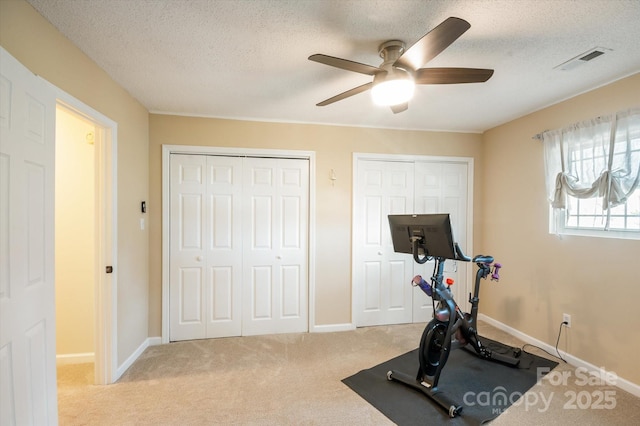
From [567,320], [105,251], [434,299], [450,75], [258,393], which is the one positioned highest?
[450,75]

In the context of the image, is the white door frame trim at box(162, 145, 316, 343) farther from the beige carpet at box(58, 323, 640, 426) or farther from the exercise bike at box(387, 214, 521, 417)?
the exercise bike at box(387, 214, 521, 417)

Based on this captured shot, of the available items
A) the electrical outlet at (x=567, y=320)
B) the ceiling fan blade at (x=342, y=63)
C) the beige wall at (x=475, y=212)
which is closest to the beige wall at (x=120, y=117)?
the beige wall at (x=475, y=212)

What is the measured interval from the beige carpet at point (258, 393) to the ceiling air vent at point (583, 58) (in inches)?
98.3

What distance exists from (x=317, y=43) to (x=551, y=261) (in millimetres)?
3040

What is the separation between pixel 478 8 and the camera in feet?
4.80

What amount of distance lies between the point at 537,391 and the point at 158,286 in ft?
12.0

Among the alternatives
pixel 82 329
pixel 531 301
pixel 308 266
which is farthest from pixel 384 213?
pixel 82 329

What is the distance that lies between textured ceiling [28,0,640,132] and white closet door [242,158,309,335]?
0.83 m

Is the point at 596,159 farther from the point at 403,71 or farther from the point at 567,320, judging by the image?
the point at 403,71

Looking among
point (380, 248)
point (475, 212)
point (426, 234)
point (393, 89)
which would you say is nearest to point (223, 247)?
point (380, 248)

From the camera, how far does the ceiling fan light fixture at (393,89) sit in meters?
1.61

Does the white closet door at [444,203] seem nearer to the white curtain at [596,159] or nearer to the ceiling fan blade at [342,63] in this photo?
the white curtain at [596,159]

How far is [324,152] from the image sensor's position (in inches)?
134

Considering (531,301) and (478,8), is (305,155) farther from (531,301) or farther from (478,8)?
(531,301)
